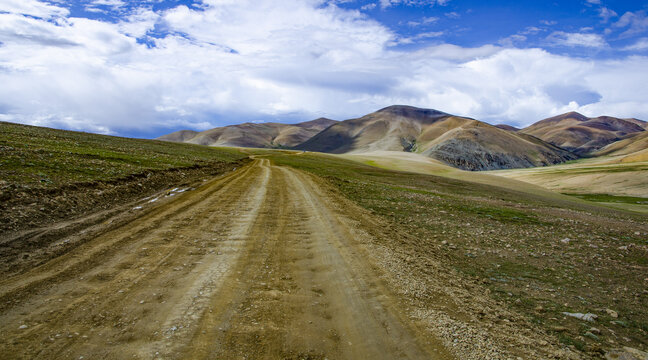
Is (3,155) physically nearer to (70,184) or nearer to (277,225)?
(70,184)

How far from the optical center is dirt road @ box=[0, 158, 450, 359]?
5270mm

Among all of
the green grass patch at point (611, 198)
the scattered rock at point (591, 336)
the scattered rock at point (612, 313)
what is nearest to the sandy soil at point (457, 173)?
the green grass patch at point (611, 198)

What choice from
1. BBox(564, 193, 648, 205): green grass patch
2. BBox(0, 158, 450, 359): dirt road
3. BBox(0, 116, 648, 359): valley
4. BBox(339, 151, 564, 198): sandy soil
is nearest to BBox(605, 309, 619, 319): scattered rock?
BBox(0, 116, 648, 359): valley

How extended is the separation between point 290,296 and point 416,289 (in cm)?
316

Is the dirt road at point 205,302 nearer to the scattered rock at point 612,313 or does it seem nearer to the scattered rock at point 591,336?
the scattered rock at point 591,336

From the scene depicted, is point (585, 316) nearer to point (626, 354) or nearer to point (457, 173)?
point (626, 354)

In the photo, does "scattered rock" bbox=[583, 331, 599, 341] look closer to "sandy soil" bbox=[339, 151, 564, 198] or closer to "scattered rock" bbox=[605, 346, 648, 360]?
"scattered rock" bbox=[605, 346, 648, 360]

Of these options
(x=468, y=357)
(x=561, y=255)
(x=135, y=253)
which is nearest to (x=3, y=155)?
(x=135, y=253)

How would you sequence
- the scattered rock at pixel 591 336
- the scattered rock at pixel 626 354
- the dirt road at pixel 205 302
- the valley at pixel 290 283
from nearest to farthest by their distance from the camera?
the dirt road at pixel 205 302, the valley at pixel 290 283, the scattered rock at pixel 626 354, the scattered rock at pixel 591 336

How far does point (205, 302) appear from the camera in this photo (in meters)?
6.65

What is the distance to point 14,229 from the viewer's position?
427 inches

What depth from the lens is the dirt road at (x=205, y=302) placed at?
207 inches

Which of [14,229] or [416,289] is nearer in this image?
[416,289]

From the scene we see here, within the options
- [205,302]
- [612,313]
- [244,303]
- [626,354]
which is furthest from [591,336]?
[205,302]
